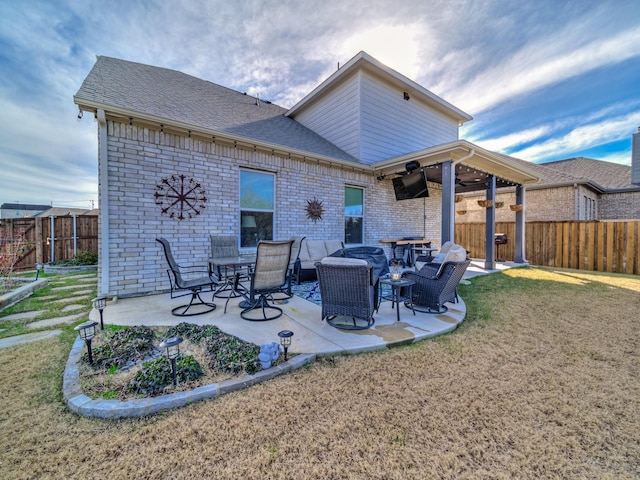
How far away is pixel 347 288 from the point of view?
3348 mm

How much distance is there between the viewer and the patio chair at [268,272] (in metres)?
3.61

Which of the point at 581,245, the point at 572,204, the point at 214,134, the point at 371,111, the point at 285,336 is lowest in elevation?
the point at 285,336

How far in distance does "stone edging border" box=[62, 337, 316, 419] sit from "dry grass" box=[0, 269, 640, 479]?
63mm

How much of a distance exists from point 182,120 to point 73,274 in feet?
20.0

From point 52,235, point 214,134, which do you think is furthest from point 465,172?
point 52,235

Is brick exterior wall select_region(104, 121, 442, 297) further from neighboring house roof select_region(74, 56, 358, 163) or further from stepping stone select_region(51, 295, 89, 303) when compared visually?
stepping stone select_region(51, 295, 89, 303)

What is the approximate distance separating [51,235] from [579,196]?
2106 cm

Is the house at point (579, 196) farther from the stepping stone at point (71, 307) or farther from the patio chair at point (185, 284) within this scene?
the stepping stone at point (71, 307)

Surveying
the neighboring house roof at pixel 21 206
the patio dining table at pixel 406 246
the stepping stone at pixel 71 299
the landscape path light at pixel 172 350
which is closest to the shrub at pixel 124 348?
the landscape path light at pixel 172 350

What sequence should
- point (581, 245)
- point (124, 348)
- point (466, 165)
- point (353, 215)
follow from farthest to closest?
point (581, 245)
point (353, 215)
point (466, 165)
point (124, 348)

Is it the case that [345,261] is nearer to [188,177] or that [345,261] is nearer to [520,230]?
[188,177]

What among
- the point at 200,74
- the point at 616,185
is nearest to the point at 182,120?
the point at 200,74

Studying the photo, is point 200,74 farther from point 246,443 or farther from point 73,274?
point 246,443

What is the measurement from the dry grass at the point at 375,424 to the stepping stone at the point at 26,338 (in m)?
0.30
